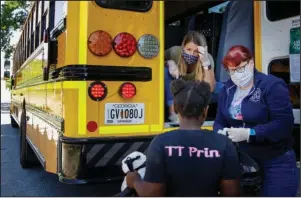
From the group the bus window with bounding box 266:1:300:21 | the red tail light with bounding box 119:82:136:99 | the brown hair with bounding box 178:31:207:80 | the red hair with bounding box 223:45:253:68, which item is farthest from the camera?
the brown hair with bounding box 178:31:207:80

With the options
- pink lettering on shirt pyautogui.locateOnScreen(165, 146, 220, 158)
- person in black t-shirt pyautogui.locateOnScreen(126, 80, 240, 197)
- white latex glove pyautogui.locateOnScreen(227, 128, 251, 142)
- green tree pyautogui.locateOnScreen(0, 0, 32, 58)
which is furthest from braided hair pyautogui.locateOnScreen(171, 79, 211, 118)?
green tree pyautogui.locateOnScreen(0, 0, 32, 58)

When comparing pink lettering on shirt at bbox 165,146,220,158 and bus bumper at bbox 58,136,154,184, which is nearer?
pink lettering on shirt at bbox 165,146,220,158

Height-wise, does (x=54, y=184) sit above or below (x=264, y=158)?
below

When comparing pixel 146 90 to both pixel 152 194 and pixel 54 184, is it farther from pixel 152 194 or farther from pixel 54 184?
pixel 54 184

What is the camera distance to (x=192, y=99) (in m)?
1.72

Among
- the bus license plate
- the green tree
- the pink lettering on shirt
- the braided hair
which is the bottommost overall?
the pink lettering on shirt

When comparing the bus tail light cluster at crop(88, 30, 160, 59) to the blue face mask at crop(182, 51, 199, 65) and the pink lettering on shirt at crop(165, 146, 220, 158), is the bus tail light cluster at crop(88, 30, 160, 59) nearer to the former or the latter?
the blue face mask at crop(182, 51, 199, 65)

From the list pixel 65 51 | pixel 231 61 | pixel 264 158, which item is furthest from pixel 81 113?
pixel 264 158

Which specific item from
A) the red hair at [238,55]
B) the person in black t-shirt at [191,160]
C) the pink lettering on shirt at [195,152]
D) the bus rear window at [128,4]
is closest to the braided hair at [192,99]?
the person in black t-shirt at [191,160]

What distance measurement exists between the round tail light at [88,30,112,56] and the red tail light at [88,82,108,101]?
0.23m

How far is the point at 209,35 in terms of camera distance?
14.8 feet

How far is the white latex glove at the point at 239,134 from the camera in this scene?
2.26 meters

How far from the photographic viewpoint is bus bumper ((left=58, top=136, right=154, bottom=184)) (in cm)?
288

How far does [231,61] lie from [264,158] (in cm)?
63
